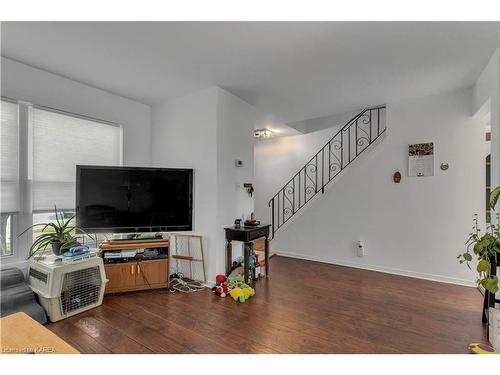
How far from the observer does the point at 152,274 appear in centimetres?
307

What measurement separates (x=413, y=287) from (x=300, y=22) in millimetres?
3462

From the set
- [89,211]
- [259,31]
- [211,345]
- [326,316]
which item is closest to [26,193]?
[89,211]

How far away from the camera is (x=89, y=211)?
2.92 m

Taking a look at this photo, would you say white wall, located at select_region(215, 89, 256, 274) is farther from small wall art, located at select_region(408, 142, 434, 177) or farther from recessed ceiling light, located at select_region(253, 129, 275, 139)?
small wall art, located at select_region(408, 142, 434, 177)

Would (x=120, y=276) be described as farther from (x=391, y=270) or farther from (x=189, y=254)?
(x=391, y=270)

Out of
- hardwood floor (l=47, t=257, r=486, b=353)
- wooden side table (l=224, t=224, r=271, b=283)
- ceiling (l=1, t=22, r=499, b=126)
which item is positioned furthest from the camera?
wooden side table (l=224, t=224, r=271, b=283)

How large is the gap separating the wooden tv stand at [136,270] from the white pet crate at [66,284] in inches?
9.6

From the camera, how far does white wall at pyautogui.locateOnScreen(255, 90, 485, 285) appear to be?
3.30 metres

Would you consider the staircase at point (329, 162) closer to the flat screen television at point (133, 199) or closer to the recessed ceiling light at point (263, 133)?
the recessed ceiling light at point (263, 133)

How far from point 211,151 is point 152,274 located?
5.84 feet

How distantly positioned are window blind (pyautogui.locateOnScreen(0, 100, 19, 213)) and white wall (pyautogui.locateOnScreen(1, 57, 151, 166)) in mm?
203

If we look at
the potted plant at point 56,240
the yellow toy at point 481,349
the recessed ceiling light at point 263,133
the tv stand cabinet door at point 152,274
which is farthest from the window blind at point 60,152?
the yellow toy at point 481,349

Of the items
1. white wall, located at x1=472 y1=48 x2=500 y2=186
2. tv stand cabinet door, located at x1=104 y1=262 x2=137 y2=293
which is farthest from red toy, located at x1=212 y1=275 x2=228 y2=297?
white wall, located at x1=472 y1=48 x2=500 y2=186

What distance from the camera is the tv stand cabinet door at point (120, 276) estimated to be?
290 centimetres
